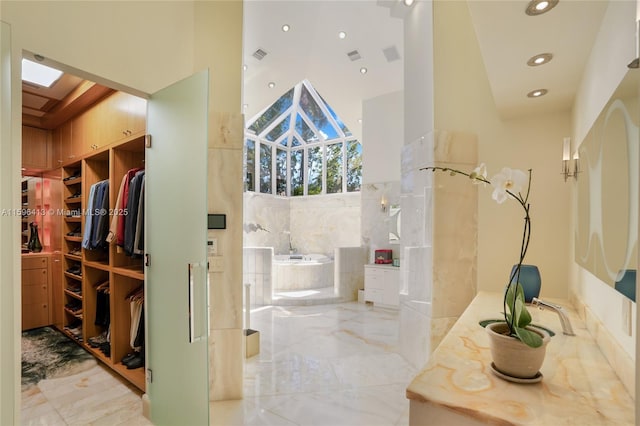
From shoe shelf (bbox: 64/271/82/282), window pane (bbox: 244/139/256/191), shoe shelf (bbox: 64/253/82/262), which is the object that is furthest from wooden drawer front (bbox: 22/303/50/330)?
window pane (bbox: 244/139/256/191)

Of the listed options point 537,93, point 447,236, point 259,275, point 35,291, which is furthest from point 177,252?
point 259,275

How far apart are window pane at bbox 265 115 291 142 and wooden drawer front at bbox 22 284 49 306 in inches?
220

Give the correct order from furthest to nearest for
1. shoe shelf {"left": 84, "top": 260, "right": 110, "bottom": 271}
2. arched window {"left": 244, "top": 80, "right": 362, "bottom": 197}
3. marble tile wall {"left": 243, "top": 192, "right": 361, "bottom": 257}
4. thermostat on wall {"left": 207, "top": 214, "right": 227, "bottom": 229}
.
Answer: arched window {"left": 244, "top": 80, "right": 362, "bottom": 197} < marble tile wall {"left": 243, "top": 192, "right": 361, "bottom": 257} < shoe shelf {"left": 84, "top": 260, "right": 110, "bottom": 271} < thermostat on wall {"left": 207, "top": 214, "right": 227, "bottom": 229}

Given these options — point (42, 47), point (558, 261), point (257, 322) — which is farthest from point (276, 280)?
point (42, 47)

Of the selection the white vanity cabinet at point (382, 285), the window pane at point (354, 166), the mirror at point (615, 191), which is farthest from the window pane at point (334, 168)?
the mirror at point (615, 191)

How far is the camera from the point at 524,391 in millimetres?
1004

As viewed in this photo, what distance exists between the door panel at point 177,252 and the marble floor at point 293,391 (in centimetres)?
38

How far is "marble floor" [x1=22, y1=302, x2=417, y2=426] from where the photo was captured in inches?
84.4

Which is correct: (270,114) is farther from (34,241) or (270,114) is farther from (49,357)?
(49,357)

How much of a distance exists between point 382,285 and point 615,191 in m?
4.20

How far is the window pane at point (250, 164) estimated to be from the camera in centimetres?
761

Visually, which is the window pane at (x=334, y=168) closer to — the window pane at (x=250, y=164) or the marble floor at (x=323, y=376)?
the window pane at (x=250, y=164)

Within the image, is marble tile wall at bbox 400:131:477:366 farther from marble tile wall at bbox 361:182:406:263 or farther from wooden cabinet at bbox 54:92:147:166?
marble tile wall at bbox 361:182:406:263

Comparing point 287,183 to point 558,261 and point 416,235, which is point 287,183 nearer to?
point 416,235
